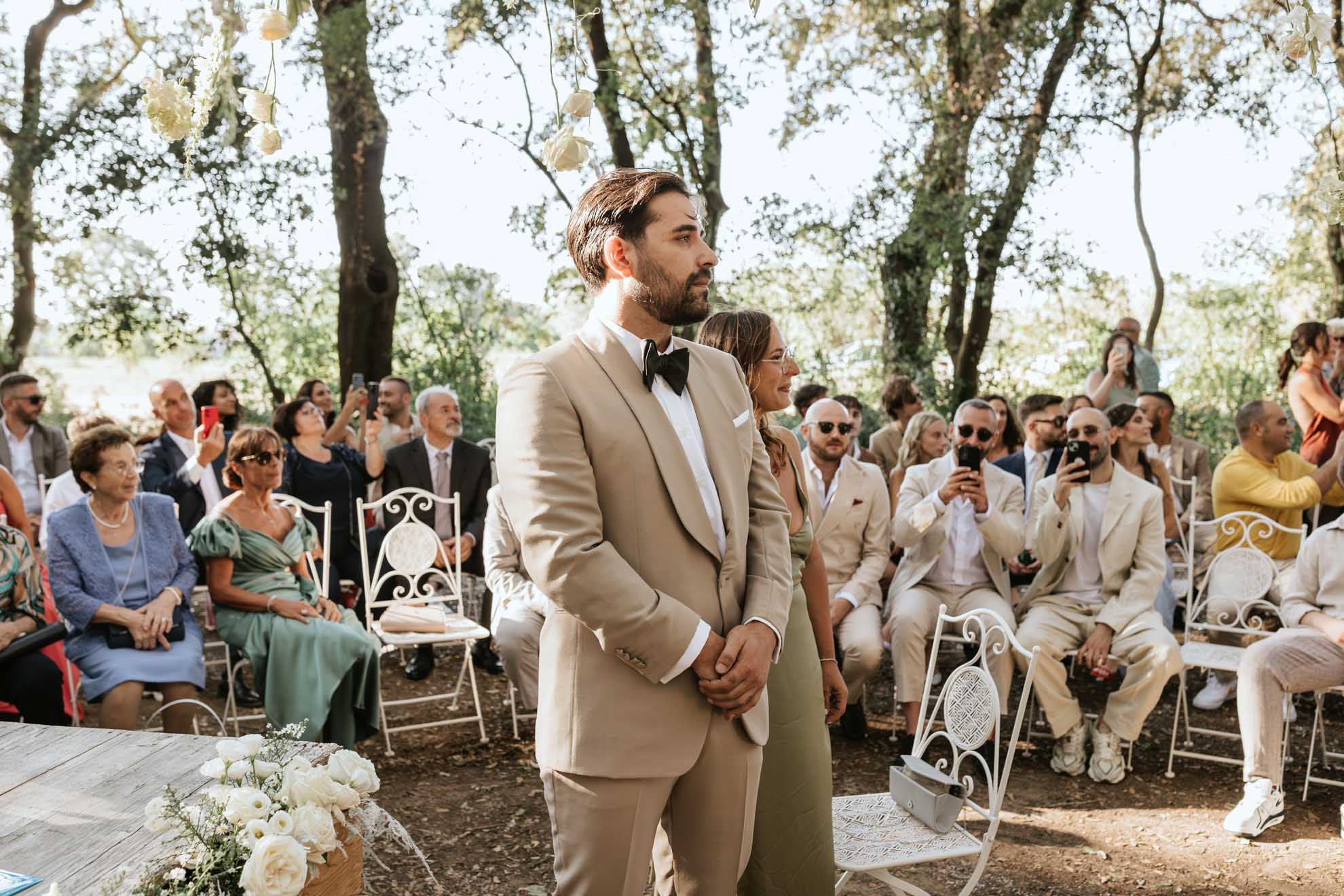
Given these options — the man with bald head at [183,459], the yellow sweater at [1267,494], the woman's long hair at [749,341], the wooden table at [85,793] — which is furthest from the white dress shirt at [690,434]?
the yellow sweater at [1267,494]

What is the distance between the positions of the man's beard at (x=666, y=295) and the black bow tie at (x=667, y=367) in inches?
2.5

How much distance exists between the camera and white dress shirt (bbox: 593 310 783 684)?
2.07 meters

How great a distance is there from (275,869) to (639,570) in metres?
0.77

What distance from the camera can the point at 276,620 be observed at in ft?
15.3

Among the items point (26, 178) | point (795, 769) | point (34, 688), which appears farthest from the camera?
point (26, 178)

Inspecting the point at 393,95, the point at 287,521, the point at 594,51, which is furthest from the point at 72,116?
the point at 287,521

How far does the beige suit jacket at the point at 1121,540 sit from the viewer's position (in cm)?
491

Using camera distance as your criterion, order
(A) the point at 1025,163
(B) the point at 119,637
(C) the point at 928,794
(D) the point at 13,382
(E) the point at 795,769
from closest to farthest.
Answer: (E) the point at 795,769 < (C) the point at 928,794 < (B) the point at 119,637 < (D) the point at 13,382 < (A) the point at 1025,163

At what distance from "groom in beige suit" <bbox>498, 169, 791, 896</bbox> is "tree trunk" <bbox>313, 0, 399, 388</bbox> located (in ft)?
24.6

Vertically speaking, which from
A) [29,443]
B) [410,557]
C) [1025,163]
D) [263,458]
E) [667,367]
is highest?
[1025,163]

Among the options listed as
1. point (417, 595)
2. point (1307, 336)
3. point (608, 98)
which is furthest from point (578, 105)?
point (608, 98)

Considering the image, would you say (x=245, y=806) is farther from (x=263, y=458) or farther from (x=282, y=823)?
(x=263, y=458)

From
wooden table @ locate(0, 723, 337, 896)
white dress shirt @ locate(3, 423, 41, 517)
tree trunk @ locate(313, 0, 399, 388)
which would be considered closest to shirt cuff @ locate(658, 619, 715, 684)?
wooden table @ locate(0, 723, 337, 896)

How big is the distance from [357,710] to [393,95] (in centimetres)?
632
